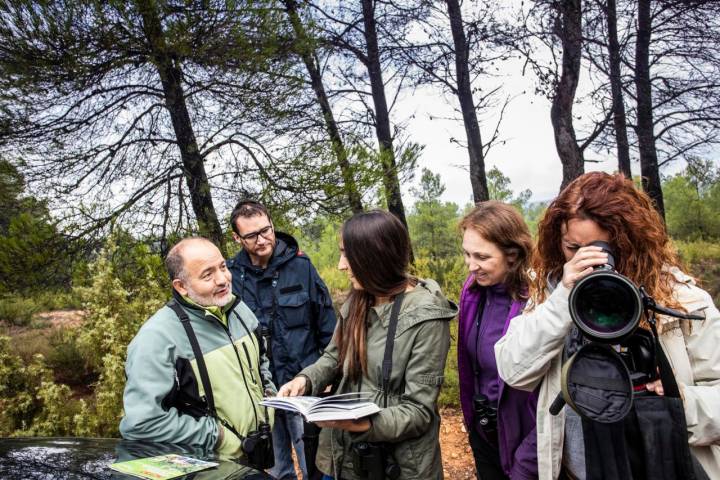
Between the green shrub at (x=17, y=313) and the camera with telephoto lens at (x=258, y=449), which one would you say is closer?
the camera with telephoto lens at (x=258, y=449)

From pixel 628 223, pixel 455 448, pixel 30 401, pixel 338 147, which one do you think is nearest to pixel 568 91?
pixel 338 147

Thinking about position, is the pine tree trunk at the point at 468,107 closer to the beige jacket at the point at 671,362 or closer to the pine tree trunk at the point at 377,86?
the pine tree trunk at the point at 377,86

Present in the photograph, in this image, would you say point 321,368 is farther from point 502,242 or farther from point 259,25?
point 259,25

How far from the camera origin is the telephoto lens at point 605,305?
1172 millimetres

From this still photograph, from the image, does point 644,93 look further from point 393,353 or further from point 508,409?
point 393,353

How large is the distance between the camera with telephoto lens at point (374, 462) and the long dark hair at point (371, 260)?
0.93 ft

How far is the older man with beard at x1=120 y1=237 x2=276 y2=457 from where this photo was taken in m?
1.80

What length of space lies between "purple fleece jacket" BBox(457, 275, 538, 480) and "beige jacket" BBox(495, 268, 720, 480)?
0.23 meters

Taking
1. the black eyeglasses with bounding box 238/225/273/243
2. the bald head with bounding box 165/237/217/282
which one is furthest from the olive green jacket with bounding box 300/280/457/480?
the black eyeglasses with bounding box 238/225/273/243

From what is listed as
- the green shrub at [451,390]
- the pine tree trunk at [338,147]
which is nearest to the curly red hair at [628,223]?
the green shrub at [451,390]

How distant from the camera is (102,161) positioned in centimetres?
537

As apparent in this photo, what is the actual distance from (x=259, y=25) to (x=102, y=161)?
8.04 feet

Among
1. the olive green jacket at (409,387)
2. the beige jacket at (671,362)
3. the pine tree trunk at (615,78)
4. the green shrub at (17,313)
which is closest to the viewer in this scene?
the beige jacket at (671,362)

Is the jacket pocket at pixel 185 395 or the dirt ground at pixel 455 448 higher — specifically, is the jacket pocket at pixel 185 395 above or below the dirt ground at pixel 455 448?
above
